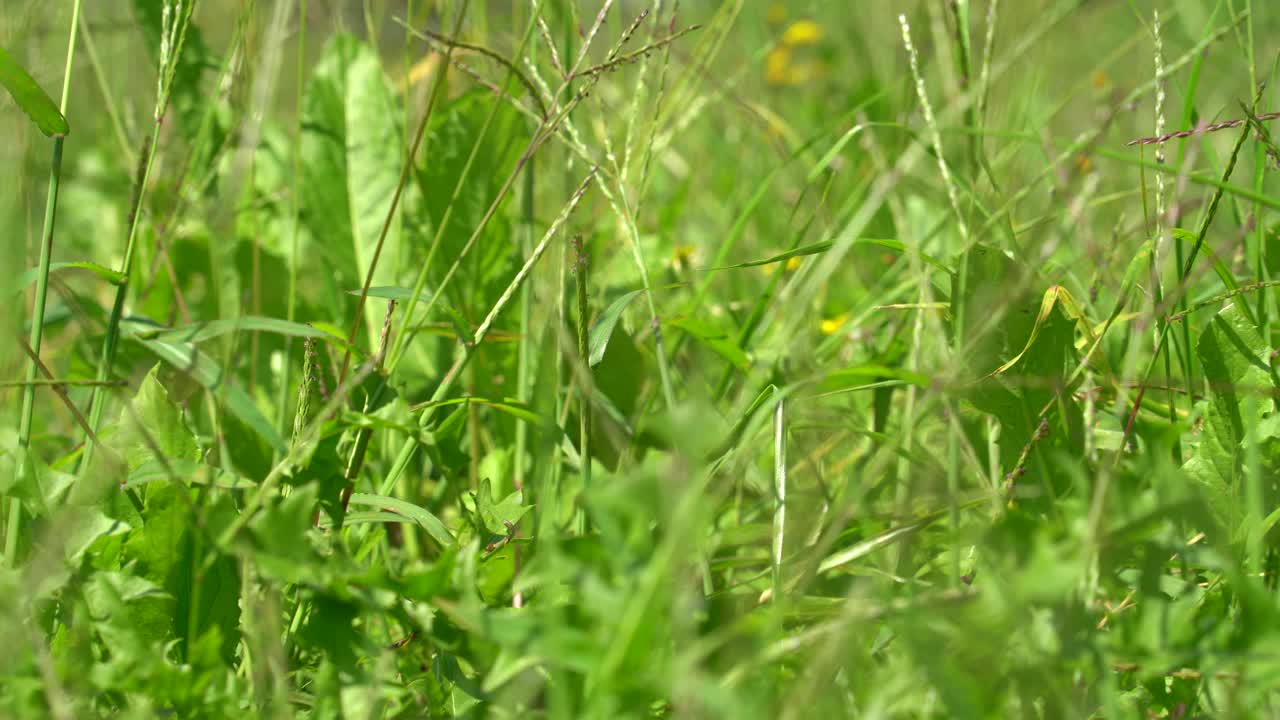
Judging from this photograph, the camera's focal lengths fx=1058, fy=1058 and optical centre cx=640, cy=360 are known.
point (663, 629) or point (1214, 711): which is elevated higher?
point (663, 629)

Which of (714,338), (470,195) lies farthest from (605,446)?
(470,195)

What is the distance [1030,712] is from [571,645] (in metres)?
0.32

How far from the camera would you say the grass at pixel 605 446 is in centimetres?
70

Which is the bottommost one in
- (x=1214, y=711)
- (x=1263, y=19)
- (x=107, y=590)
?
(x=1214, y=711)

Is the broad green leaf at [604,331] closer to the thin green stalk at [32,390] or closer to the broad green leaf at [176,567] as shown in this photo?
the broad green leaf at [176,567]

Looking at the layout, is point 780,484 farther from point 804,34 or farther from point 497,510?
point 804,34

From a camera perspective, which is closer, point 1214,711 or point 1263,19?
point 1214,711

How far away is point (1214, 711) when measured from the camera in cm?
86

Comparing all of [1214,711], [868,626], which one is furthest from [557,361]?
[1214,711]

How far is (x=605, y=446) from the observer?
59.1 inches

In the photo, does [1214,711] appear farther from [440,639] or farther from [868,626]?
[440,639]

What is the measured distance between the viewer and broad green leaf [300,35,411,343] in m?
1.78

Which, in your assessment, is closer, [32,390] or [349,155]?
[32,390]

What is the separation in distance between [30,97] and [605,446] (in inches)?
32.4
